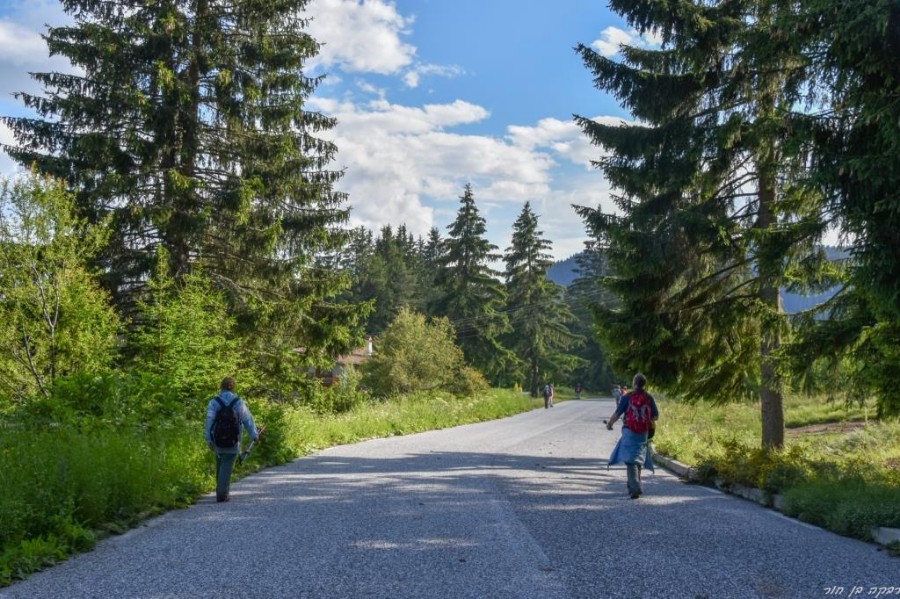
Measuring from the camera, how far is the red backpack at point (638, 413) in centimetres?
968

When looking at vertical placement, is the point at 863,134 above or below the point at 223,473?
above

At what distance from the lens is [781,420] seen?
43.3 feet

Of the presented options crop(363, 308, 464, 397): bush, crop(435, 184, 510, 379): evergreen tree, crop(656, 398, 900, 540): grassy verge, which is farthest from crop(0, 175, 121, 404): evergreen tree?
crop(435, 184, 510, 379): evergreen tree

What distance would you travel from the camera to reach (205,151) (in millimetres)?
17703

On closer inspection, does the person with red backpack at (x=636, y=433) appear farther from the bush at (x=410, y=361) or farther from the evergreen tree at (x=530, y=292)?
the evergreen tree at (x=530, y=292)

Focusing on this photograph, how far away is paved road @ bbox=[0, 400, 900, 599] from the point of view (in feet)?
16.3

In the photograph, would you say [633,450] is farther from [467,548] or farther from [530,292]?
[530,292]

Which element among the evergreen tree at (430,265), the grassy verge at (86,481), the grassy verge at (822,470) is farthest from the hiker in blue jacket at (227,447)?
the evergreen tree at (430,265)

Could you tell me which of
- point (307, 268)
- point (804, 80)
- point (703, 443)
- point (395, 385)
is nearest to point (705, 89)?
point (804, 80)

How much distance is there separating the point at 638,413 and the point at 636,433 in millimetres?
311

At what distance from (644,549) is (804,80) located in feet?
22.5

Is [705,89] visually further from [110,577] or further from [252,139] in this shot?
[110,577]

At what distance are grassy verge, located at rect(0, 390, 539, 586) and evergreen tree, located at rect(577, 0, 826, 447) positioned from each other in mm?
8244

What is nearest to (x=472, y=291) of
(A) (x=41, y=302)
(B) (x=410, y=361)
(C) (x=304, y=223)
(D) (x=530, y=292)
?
(D) (x=530, y=292)
